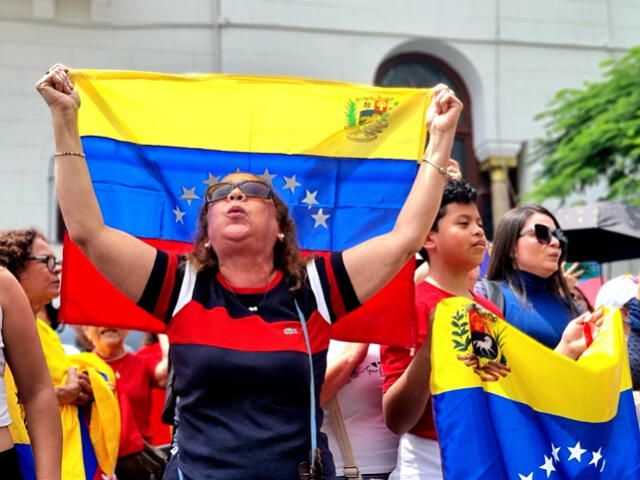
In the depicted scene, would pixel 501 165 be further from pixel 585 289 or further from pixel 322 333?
pixel 322 333

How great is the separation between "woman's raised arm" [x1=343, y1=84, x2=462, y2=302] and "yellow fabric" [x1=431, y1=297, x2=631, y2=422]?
31 centimetres

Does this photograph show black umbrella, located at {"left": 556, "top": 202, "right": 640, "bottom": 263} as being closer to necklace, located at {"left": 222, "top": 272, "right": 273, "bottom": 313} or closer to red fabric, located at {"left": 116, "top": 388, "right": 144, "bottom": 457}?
red fabric, located at {"left": 116, "top": 388, "right": 144, "bottom": 457}

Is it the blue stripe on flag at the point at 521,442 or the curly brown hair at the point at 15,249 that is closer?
the blue stripe on flag at the point at 521,442

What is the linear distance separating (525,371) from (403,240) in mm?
666

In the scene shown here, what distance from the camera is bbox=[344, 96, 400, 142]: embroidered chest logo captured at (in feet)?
11.4

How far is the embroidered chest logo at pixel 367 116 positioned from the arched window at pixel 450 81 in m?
11.2

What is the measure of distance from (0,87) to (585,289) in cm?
875

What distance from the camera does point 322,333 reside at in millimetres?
2734

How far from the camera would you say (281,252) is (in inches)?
114

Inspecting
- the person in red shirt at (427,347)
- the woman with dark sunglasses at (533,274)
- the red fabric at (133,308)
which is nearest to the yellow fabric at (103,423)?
the red fabric at (133,308)

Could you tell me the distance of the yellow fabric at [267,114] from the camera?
342cm

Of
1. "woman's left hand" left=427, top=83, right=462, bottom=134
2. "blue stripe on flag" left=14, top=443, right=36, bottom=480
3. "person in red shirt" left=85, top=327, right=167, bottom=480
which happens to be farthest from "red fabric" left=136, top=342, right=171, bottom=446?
"woman's left hand" left=427, top=83, right=462, bottom=134

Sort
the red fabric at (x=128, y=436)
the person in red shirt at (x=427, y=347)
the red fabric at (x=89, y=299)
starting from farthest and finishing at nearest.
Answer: the red fabric at (x=128, y=436) < the red fabric at (x=89, y=299) < the person in red shirt at (x=427, y=347)

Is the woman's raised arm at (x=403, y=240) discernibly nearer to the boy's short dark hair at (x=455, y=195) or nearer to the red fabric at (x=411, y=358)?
the red fabric at (x=411, y=358)
